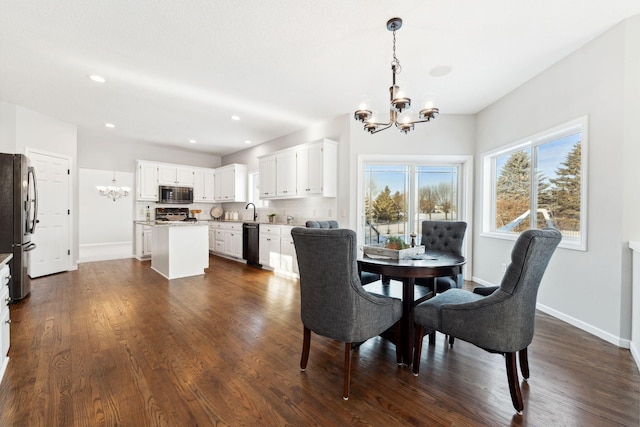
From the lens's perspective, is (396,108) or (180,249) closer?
(396,108)

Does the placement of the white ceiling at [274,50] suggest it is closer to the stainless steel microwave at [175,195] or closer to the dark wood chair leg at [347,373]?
the dark wood chair leg at [347,373]

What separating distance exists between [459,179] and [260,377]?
165 inches

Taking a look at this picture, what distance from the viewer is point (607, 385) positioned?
1859mm

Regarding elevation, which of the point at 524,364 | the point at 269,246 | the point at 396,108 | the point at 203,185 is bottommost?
the point at 524,364

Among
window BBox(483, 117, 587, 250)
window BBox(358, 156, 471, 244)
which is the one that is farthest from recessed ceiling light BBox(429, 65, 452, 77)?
window BBox(358, 156, 471, 244)

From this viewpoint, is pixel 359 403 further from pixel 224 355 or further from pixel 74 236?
pixel 74 236

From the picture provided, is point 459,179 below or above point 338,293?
above

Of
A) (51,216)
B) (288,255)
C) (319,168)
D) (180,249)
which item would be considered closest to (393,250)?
(319,168)

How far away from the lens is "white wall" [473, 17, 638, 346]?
96.3 inches

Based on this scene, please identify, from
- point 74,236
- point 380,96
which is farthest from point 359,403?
point 74,236

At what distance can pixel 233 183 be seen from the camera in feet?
22.9

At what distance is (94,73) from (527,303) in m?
4.73

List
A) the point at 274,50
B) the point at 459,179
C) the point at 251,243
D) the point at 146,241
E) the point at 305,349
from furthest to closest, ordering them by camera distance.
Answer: the point at 146,241 → the point at 251,243 → the point at 459,179 → the point at 274,50 → the point at 305,349

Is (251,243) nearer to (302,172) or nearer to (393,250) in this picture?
(302,172)
